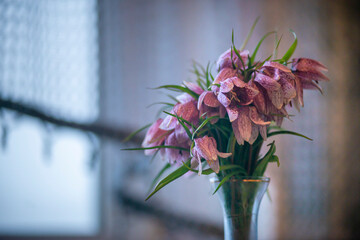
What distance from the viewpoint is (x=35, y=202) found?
6.57 ft

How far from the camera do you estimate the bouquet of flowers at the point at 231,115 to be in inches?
21.6

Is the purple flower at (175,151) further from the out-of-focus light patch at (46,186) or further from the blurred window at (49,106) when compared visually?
the out-of-focus light patch at (46,186)

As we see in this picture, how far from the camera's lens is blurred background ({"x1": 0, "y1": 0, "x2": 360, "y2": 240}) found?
187 centimetres

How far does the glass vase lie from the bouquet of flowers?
21 millimetres

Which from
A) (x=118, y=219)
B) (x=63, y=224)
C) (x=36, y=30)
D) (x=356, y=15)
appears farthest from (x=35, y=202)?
(x=356, y=15)

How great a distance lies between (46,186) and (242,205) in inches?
66.4

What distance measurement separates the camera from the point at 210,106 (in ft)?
1.85

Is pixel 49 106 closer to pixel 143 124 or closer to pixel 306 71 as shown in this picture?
pixel 143 124

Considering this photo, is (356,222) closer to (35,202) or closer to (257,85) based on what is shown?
(35,202)

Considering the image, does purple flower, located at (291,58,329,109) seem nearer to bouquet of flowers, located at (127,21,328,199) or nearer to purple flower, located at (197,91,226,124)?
bouquet of flowers, located at (127,21,328,199)

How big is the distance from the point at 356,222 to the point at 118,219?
161cm

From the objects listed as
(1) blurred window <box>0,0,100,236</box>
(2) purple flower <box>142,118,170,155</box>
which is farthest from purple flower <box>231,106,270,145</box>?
(1) blurred window <box>0,0,100,236</box>

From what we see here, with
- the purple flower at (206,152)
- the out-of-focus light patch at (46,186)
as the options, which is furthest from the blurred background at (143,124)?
the purple flower at (206,152)

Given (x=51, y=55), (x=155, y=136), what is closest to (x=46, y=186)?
(x=51, y=55)
